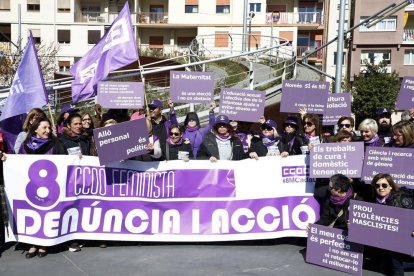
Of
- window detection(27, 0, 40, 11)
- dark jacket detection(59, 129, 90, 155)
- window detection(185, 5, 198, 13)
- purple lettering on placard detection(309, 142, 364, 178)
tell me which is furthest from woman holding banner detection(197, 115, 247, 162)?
window detection(27, 0, 40, 11)

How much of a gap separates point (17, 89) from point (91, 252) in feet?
8.14

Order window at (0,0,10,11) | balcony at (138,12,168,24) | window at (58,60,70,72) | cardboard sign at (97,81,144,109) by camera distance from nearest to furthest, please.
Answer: cardboard sign at (97,81,144,109) → window at (58,60,70,72) → window at (0,0,10,11) → balcony at (138,12,168,24)

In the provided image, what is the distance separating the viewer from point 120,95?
8430mm

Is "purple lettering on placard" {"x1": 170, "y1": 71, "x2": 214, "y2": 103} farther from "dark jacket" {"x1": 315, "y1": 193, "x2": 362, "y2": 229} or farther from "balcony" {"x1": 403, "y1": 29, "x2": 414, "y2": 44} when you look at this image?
"balcony" {"x1": 403, "y1": 29, "x2": 414, "y2": 44}

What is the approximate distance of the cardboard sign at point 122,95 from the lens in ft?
27.3

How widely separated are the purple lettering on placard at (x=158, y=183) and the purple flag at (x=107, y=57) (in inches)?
63.4

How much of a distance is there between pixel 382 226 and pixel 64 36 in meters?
48.8

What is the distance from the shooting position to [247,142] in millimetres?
7410

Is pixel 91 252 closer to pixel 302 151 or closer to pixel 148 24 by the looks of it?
pixel 302 151

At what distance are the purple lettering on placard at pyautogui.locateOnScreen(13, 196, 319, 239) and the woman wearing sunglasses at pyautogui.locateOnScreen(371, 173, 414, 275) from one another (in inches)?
46.2

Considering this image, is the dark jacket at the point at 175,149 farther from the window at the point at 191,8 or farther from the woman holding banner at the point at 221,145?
the window at the point at 191,8

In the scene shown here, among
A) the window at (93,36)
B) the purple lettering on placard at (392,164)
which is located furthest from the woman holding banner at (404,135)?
the window at (93,36)

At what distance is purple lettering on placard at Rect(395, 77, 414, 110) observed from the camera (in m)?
8.56

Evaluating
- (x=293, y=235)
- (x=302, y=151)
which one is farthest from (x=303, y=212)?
(x=302, y=151)
